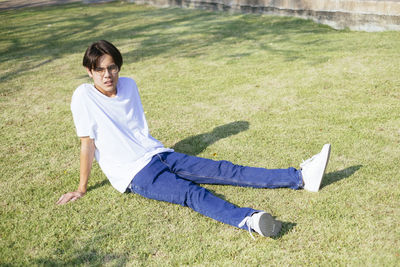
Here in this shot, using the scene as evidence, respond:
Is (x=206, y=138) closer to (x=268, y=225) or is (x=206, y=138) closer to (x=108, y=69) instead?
(x=108, y=69)

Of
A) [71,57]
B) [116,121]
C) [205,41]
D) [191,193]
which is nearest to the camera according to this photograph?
[191,193]

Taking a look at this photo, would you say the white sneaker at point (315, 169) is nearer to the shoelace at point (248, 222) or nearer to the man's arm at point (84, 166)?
the shoelace at point (248, 222)

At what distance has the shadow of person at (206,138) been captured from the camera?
4832 millimetres

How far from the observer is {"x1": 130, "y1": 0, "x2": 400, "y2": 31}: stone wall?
9594 millimetres

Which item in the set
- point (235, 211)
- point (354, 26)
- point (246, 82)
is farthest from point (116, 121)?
point (354, 26)

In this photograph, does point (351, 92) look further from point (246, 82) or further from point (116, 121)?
point (116, 121)

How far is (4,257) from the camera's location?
3102 mm

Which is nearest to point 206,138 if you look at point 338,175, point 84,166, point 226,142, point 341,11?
point 226,142

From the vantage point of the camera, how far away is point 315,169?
11.7ft

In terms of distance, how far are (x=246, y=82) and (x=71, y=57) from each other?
16.0ft

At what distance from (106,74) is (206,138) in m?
1.87

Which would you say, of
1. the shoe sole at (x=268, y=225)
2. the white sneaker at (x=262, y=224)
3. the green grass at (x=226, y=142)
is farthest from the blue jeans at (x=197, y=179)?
the shoe sole at (x=268, y=225)

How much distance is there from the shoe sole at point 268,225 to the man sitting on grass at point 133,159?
1.53ft

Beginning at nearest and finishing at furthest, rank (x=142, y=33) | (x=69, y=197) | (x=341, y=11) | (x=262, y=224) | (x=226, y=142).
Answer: (x=262, y=224), (x=69, y=197), (x=226, y=142), (x=341, y=11), (x=142, y=33)
